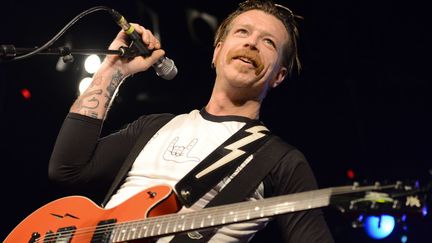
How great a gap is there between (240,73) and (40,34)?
2915 millimetres

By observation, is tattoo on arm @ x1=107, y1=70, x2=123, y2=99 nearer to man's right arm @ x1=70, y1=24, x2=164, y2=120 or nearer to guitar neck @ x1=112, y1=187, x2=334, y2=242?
man's right arm @ x1=70, y1=24, x2=164, y2=120

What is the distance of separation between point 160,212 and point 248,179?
46 centimetres

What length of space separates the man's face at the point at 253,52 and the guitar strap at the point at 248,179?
41 cm

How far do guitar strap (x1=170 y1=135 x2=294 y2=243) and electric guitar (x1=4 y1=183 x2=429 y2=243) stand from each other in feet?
0.62

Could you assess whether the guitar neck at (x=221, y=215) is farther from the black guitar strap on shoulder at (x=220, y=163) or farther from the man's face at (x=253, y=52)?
the man's face at (x=253, y=52)

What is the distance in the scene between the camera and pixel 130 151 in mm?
3275

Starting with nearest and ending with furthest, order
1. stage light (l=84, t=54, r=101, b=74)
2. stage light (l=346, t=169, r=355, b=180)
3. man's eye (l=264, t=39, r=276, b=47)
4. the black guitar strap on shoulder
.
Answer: the black guitar strap on shoulder < man's eye (l=264, t=39, r=276, b=47) < stage light (l=84, t=54, r=101, b=74) < stage light (l=346, t=169, r=355, b=180)

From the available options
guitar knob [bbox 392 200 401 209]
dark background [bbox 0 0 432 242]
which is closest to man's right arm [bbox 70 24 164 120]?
guitar knob [bbox 392 200 401 209]

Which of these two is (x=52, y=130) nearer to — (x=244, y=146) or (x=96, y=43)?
(x=96, y=43)

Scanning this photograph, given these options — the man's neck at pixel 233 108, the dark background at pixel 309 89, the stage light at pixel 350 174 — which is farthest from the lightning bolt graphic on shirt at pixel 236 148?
the stage light at pixel 350 174

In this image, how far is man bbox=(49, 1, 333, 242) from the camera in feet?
9.51

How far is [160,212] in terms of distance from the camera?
8.63 feet

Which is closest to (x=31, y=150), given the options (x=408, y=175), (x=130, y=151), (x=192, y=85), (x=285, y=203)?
(x=192, y=85)

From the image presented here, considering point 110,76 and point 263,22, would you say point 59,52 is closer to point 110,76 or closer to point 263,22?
point 110,76
